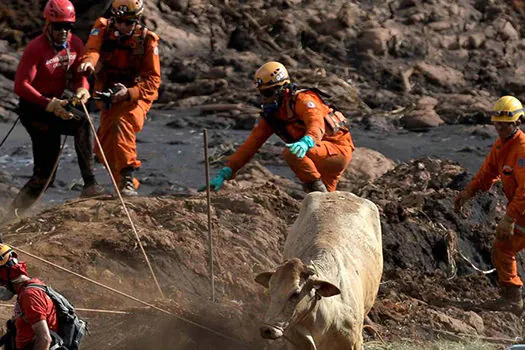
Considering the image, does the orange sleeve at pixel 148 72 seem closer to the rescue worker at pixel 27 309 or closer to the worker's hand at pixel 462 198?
the worker's hand at pixel 462 198

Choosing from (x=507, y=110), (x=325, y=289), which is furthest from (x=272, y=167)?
(x=325, y=289)

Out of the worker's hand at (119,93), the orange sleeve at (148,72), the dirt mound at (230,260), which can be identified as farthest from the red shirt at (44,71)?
the dirt mound at (230,260)

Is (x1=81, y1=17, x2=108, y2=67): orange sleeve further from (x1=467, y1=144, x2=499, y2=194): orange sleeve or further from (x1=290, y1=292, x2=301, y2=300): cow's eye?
(x1=290, y1=292, x2=301, y2=300): cow's eye

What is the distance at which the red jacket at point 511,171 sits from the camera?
1188cm

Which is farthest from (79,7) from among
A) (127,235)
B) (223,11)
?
(127,235)

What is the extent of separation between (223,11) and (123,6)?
13.4 m

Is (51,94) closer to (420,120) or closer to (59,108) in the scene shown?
(59,108)

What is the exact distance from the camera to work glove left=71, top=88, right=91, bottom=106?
39.0ft

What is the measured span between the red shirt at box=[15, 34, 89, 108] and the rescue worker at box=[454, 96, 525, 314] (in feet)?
13.7

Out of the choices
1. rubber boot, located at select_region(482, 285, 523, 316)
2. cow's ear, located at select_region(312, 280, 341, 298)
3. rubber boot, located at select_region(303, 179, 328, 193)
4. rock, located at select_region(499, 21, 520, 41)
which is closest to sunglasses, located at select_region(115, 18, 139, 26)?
rubber boot, located at select_region(303, 179, 328, 193)

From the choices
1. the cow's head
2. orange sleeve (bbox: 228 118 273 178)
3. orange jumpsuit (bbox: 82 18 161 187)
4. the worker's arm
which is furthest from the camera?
orange jumpsuit (bbox: 82 18 161 187)

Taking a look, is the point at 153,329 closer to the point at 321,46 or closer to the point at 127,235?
the point at 127,235

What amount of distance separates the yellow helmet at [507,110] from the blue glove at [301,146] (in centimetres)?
199

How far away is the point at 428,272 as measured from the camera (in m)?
13.7
